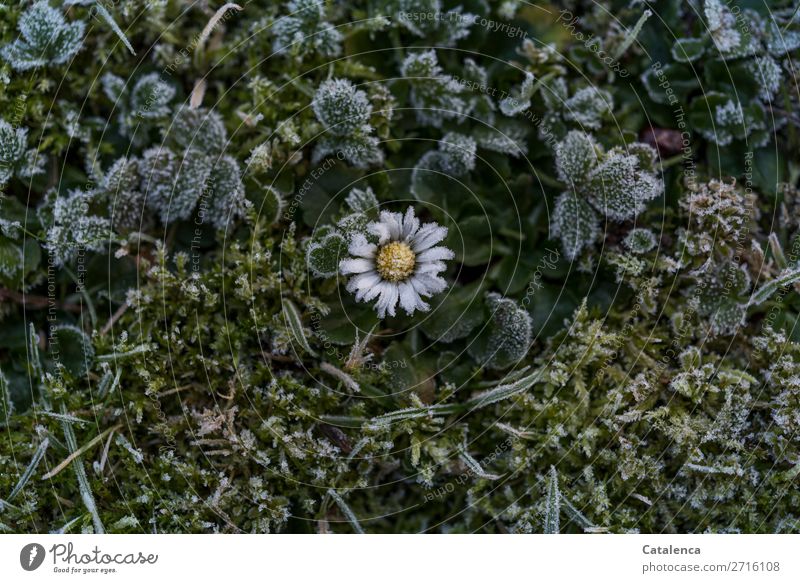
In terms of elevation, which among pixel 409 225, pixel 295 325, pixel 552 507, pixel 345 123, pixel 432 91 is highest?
pixel 432 91

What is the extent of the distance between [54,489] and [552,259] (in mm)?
1722

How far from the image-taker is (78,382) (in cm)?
205

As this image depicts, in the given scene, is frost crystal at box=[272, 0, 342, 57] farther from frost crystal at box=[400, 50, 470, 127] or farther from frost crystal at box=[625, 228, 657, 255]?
frost crystal at box=[625, 228, 657, 255]

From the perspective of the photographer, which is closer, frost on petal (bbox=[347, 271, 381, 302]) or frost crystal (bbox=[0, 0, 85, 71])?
frost on petal (bbox=[347, 271, 381, 302])

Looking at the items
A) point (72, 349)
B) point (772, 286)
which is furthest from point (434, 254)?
point (72, 349)

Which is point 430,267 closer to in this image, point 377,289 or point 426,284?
point 426,284

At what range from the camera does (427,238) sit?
200 centimetres

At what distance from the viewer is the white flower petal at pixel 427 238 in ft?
A: 6.53

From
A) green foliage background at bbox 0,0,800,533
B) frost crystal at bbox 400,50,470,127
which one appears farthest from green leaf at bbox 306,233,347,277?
frost crystal at bbox 400,50,470,127

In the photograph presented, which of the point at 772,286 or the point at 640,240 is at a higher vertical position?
the point at 640,240
